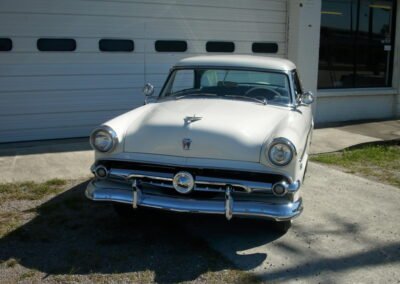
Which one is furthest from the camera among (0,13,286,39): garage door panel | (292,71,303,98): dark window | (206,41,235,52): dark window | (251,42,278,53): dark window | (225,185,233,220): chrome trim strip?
(251,42,278,53): dark window

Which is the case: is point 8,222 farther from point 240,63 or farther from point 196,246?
point 240,63

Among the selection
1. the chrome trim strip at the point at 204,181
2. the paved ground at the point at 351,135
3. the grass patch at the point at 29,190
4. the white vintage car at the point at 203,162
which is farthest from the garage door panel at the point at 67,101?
the chrome trim strip at the point at 204,181

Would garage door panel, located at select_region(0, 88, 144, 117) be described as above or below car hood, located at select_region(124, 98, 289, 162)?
below

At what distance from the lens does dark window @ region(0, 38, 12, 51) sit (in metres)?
7.40

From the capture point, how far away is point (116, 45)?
8.24 metres

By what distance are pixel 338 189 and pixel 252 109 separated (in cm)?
180

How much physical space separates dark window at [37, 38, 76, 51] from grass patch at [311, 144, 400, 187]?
408cm

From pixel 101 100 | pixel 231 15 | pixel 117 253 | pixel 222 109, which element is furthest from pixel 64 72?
pixel 117 253

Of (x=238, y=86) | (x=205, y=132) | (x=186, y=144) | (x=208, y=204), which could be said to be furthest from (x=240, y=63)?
(x=208, y=204)

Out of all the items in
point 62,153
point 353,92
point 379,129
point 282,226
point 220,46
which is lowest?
point 379,129

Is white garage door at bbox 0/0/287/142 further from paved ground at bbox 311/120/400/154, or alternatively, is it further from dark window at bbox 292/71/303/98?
dark window at bbox 292/71/303/98

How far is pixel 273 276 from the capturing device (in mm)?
3699

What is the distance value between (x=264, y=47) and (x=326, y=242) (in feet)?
19.6

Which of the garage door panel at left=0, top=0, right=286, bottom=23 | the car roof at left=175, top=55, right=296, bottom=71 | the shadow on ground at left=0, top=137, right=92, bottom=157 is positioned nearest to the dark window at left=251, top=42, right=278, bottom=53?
the garage door panel at left=0, top=0, right=286, bottom=23
